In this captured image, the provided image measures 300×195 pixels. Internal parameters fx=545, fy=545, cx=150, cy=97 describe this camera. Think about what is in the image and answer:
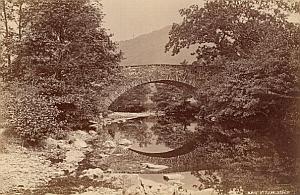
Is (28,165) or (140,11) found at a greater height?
(140,11)

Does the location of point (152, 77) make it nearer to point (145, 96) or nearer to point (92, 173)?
point (145, 96)

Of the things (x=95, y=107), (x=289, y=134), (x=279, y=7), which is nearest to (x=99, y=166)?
(x=95, y=107)

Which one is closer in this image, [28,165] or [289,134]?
[28,165]

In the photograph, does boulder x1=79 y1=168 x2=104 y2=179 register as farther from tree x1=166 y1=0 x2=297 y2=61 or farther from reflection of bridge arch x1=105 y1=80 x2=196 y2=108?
tree x1=166 y1=0 x2=297 y2=61

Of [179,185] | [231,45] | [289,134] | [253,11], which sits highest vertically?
[253,11]

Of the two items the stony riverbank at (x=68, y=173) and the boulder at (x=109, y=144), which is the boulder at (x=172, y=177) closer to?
the stony riverbank at (x=68, y=173)

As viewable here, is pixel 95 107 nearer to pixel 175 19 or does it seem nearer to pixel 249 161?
pixel 175 19

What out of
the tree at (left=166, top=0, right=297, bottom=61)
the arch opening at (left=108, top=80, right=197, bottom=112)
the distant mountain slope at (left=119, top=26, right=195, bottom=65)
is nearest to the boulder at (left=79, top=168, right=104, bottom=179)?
the arch opening at (left=108, top=80, right=197, bottom=112)
